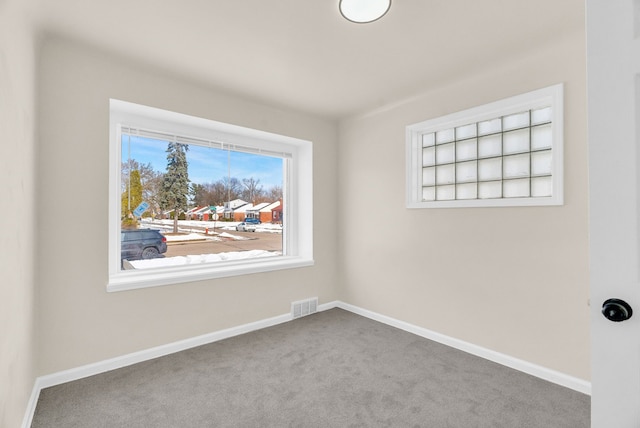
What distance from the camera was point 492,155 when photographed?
8.71 ft

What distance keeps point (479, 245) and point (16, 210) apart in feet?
10.1

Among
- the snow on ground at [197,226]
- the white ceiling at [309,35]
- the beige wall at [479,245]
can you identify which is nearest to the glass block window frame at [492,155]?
the beige wall at [479,245]

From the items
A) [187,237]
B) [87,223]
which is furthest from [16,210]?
[187,237]

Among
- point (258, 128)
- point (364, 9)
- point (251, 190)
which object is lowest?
point (251, 190)

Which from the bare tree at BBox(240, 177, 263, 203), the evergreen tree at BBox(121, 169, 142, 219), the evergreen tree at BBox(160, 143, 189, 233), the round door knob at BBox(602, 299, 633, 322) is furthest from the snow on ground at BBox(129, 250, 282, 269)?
the round door knob at BBox(602, 299, 633, 322)

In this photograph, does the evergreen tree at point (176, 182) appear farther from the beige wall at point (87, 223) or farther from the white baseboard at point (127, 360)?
the white baseboard at point (127, 360)

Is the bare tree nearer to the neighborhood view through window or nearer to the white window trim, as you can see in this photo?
the neighborhood view through window

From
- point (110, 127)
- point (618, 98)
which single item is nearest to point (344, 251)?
point (110, 127)

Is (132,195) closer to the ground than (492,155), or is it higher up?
closer to the ground

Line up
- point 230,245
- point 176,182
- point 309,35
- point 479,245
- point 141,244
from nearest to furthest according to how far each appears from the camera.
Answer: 1. point 309,35
2. point 479,245
3. point 141,244
4. point 176,182
5. point 230,245

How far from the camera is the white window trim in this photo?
2.59 meters

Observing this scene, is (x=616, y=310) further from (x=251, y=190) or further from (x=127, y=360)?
(x=251, y=190)

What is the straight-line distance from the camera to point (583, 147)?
2.09m

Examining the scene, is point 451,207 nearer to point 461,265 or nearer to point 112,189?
point 461,265
